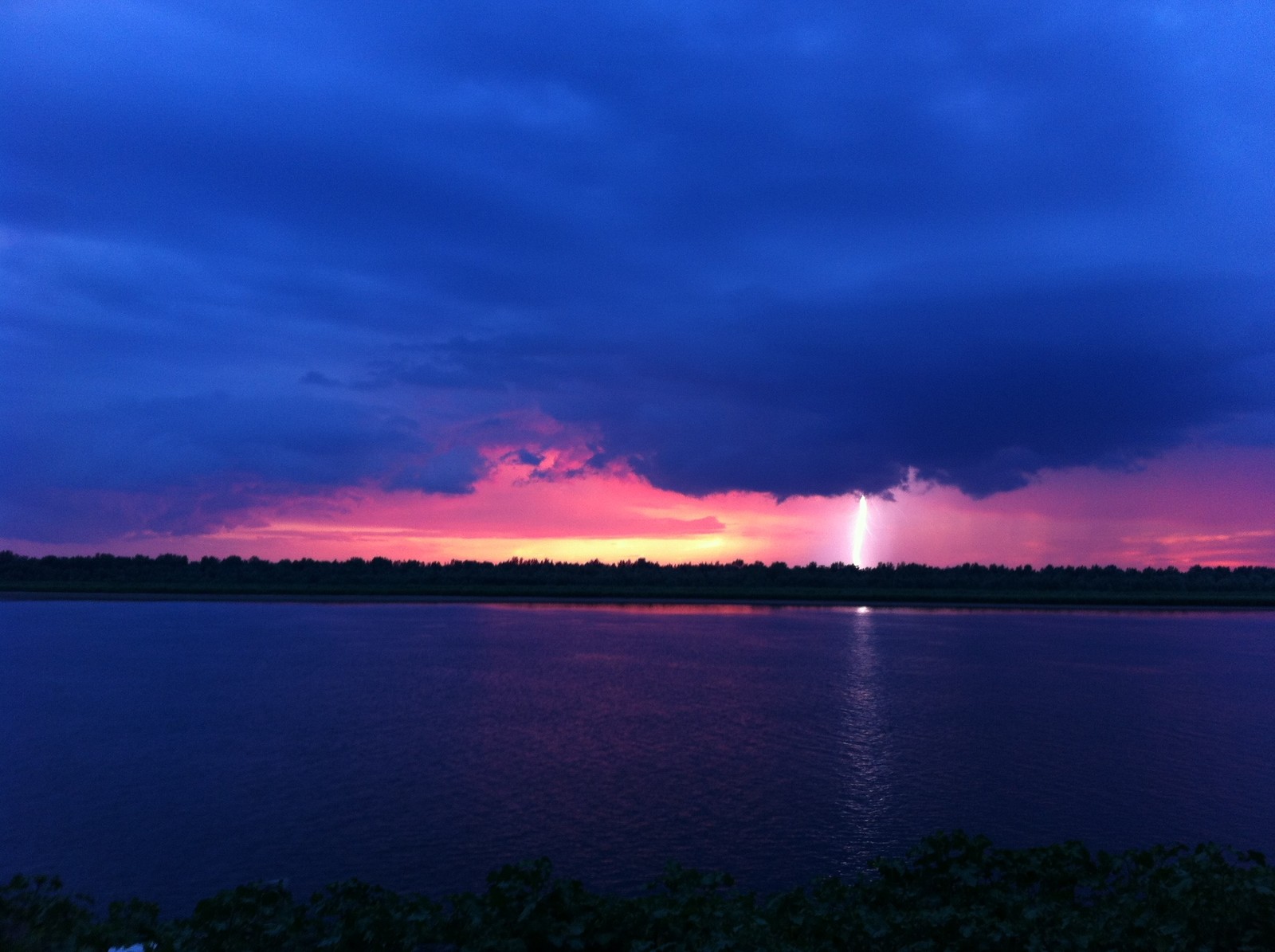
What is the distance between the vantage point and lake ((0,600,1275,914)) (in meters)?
12.6

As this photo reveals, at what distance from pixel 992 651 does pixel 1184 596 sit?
58520mm

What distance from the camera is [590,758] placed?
17812 millimetres

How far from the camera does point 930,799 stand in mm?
15227

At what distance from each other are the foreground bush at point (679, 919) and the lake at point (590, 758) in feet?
5.51

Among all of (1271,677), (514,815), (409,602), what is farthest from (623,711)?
(409,602)

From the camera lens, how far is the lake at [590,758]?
1263cm

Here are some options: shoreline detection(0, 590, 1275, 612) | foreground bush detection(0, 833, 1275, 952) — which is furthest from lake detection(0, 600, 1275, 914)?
shoreline detection(0, 590, 1275, 612)

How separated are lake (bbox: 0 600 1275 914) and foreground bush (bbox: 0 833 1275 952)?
1.68 m

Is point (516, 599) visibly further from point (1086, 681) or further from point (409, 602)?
point (1086, 681)

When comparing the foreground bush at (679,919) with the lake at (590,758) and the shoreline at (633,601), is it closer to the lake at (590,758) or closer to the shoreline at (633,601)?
the lake at (590,758)

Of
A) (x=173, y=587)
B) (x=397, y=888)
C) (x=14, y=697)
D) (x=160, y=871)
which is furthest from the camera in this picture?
(x=173, y=587)

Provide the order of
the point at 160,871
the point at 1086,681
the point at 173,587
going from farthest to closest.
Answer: the point at 173,587 → the point at 1086,681 → the point at 160,871

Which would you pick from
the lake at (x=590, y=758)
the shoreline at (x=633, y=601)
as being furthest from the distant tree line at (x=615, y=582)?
the lake at (x=590, y=758)

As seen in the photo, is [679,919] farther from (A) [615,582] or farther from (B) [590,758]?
(A) [615,582]
